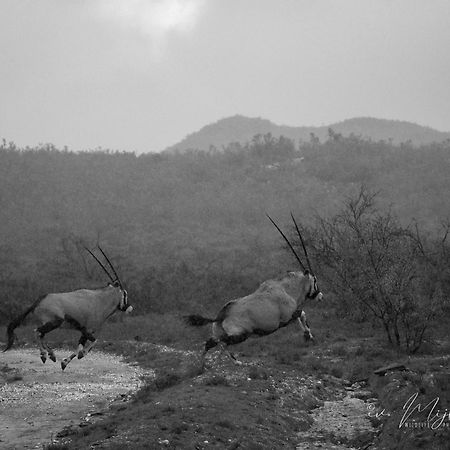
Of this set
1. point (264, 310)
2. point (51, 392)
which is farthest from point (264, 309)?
point (51, 392)

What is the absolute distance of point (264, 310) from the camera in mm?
14547

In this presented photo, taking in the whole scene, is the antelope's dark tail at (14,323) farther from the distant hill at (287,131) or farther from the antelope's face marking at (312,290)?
the distant hill at (287,131)

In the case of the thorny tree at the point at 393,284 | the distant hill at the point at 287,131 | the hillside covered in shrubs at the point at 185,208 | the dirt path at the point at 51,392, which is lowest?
the dirt path at the point at 51,392

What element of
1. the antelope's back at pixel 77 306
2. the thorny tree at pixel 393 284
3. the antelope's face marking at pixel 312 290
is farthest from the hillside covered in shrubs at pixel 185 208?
the antelope's back at pixel 77 306

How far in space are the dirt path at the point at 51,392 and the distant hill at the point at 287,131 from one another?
100 meters

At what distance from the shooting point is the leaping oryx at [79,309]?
14.4 meters

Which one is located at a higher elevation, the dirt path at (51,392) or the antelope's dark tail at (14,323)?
the antelope's dark tail at (14,323)

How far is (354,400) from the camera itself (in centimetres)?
1494

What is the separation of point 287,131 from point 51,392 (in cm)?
12321

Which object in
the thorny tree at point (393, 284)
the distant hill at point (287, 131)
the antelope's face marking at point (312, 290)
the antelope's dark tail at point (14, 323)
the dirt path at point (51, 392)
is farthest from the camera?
the distant hill at point (287, 131)

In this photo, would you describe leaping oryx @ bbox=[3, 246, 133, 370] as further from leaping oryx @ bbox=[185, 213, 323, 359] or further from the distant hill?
the distant hill

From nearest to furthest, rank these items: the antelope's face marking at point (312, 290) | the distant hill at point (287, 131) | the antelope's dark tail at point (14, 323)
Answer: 1. the antelope's dark tail at point (14, 323)
2. the antelope's face marking at point (312, 290)
3. the distant hill at point (287, 131)

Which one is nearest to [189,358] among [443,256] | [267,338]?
[267,338]

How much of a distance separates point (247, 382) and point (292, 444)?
3505mm
